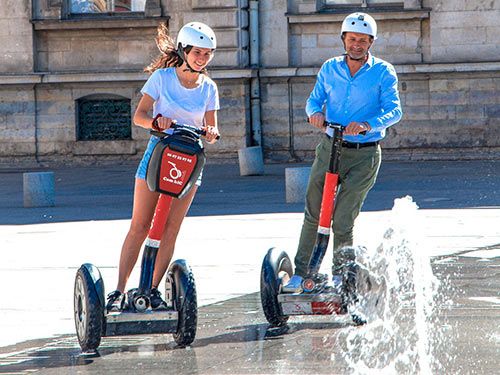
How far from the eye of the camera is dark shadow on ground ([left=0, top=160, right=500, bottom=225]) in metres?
15.9

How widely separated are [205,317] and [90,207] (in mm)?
8815

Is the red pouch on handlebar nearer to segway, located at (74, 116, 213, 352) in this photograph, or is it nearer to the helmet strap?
segway, located at (74, 116, 213, 352)

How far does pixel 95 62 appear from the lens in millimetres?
25672

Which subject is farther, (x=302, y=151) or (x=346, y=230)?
(x=302, y=151)

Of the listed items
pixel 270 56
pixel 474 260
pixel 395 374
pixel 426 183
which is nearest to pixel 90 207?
pixel 426 183

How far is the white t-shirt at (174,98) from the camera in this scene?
24.4ft

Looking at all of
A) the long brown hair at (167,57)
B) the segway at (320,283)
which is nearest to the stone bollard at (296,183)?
the segway at (320,283)

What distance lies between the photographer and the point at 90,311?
6.84 metres

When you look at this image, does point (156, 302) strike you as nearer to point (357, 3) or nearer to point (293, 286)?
point (293, 286)

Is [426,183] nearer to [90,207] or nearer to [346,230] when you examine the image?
[90,207]

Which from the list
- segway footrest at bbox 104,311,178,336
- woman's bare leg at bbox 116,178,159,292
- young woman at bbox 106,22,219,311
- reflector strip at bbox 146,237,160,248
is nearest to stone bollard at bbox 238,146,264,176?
young woman at bbox 106,22,219,311

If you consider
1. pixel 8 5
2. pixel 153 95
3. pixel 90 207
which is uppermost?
pixel 8 5

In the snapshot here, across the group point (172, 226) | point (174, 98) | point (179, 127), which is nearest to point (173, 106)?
point (174, 98)

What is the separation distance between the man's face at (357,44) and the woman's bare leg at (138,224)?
53.6 inches
